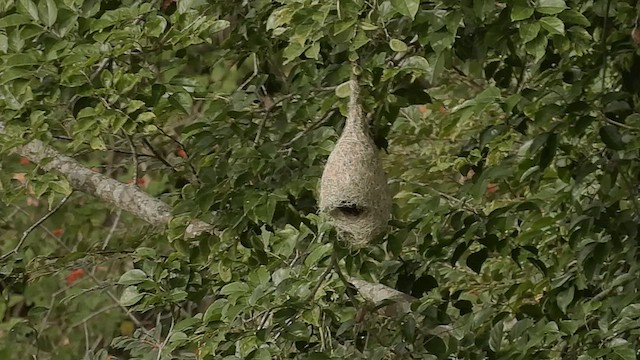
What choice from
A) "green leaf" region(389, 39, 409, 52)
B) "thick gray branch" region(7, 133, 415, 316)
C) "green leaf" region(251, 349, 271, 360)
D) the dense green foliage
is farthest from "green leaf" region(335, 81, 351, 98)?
"thick gray branch" region(7, 133, 415, 316)

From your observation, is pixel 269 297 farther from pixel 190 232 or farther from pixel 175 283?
pixel 190 232

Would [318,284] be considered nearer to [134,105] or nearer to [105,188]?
[134,105]

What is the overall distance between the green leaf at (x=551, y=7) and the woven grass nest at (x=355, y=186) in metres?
0.29

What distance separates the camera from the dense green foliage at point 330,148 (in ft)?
5.59

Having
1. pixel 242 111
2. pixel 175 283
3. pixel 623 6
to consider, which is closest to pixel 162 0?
pixel 242 111

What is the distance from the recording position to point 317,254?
1776mm

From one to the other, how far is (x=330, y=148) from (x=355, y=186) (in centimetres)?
20

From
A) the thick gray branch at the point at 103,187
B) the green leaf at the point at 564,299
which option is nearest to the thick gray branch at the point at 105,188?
the thick gray branch at the point at 103,187

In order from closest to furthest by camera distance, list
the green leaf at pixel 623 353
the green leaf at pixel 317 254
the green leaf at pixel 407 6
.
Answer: the green leaf at pixel 407 6
the green leaf at pixel 623 353
the green leaf at pixel 317 254

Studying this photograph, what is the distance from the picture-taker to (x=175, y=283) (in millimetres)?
2033

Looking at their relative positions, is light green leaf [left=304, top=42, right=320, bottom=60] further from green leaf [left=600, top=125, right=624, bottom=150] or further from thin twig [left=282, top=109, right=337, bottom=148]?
green leaf [left=600, top=125, right=624, bottom=150]

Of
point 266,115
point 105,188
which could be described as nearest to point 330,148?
point 266,115

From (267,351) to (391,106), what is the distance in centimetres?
47

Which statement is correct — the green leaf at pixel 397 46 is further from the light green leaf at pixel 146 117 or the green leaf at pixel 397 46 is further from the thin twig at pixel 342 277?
the light green leaf at pixel 146 117
